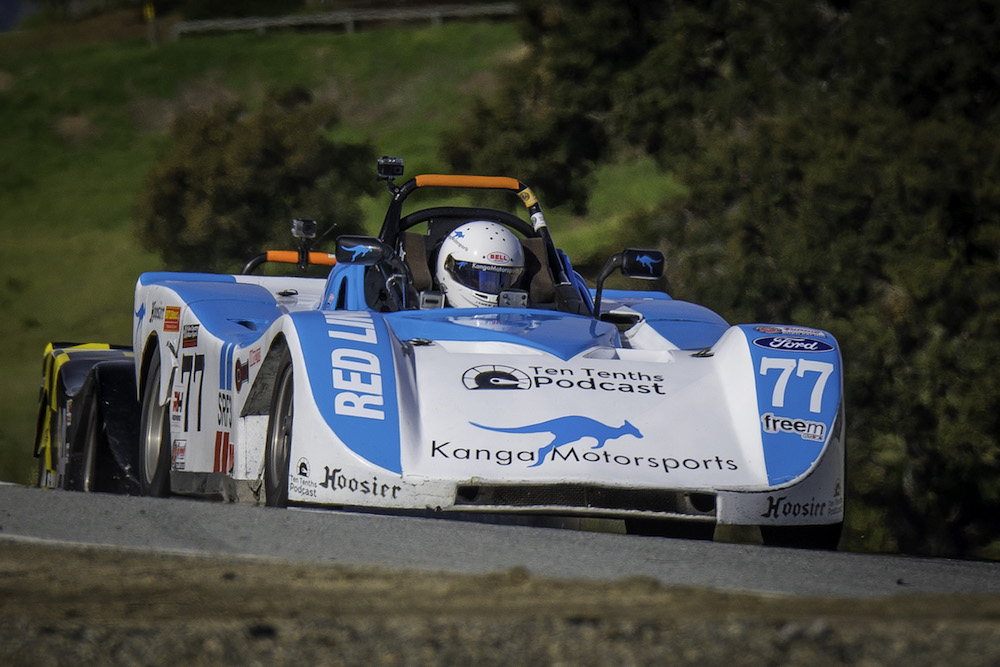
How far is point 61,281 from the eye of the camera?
32656 mm

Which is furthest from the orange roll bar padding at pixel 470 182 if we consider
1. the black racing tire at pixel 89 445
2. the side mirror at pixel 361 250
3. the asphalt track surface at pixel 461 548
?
the asphalt track surface at pixel 461 548

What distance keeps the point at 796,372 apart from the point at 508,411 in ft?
3.97

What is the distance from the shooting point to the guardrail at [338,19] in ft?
147

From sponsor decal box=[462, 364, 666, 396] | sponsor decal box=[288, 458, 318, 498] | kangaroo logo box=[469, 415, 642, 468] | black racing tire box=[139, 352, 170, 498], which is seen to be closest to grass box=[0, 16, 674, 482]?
black racing tire box=[139, 352, 170, 498]

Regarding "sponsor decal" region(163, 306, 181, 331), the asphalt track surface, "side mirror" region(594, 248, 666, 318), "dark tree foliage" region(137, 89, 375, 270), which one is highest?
"dark tree foliage" region(137, 89, 375, 270)

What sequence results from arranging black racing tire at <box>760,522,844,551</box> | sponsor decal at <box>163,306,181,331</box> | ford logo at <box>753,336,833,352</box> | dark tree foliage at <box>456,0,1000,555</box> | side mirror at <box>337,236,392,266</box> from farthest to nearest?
1. dark tree foliage at <box>456,0,1000,555</box>
2. sponsor decal at <box>163,306,181,331</box>
3. side mirror at <box>337,236,392,266</box>
4. ford logo at <box>753,336,833,352</box>
5. black racing tire at <box>760,522,844,551</box>

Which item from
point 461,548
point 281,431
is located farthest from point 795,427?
point 281,431

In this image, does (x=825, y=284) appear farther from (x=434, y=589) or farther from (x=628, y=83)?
(x=434, y=589)

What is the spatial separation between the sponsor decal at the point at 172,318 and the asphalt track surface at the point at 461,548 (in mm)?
2509

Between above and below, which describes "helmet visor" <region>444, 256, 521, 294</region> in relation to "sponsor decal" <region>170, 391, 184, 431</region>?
above

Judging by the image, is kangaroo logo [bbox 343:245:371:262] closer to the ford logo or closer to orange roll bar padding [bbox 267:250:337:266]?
the ford logo

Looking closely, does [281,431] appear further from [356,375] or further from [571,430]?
[571,430]

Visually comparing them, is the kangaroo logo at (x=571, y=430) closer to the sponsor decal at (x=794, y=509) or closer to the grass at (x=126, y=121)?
the sponsor decal at (x=794, y=509)

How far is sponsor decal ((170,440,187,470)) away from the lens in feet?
23.2
